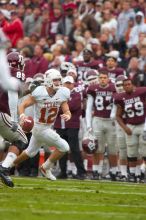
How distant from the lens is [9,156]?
10.7m

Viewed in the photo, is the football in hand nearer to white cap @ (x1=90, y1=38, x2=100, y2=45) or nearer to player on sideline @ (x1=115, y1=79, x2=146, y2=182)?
player on sideline @ (x1=115, y1=79, x2=146, y2=182)

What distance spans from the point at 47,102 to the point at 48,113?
0.57ft

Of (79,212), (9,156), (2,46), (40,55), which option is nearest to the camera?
(79,212)

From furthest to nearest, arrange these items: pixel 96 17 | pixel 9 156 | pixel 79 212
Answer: pixel 96 17 → pixel 9 156 → pixel 79 212

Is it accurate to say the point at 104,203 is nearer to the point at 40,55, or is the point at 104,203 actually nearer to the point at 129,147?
the point at 129,147

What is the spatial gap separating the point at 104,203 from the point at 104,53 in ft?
26.9

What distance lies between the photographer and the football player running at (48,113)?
1205 centimetres

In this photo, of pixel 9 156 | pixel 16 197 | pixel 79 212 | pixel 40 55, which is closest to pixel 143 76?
pixel 40 55

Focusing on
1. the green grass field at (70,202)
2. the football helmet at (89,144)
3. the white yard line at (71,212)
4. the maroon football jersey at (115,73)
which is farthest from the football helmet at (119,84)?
the white yard line at (71,212)

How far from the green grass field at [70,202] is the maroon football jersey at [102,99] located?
2747 millimetres

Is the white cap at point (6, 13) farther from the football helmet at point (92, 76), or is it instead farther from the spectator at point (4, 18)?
the football helmet at point (92, 76)

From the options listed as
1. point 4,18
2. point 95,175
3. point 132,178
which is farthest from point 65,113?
point 4,18

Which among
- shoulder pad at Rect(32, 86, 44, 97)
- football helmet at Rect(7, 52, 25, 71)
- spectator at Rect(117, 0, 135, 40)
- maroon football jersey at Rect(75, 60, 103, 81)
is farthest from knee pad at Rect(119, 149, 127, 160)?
spectator at Rect(117, 0, 135, 40)

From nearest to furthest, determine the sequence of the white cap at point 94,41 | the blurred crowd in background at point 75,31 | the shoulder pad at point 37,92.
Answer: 1. the shoulder pad at point 37,92
2. the blurred crowd in background at point 75,31
3. the white cap at point 94,41
